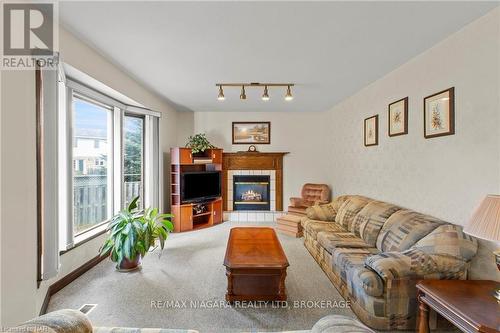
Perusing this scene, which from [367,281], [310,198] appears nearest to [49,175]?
[367,281]

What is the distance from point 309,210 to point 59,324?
146 inches

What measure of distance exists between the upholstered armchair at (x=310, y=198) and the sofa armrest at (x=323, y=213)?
0.66m

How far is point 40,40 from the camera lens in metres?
2.04

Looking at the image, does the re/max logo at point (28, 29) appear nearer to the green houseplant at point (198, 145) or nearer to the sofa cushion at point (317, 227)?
the green houseplant at point (198, 145)

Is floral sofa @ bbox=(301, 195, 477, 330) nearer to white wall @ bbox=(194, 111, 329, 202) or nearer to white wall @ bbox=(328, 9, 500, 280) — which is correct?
white wall @ bbox=(328, 9, 500, 280)

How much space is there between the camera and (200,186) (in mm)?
5258

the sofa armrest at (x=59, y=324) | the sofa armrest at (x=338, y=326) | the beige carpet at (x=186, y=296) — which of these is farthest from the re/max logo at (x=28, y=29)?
the sofa armrest at (x=338, y=326)

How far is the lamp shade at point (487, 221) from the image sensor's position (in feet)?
4.34

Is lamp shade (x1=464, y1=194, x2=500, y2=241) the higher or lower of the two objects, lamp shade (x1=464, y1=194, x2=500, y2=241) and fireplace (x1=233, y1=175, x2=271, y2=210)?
the higher

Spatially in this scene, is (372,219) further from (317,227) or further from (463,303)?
(463,303)

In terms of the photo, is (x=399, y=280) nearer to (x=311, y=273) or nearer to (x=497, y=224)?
(x=497, y=224)

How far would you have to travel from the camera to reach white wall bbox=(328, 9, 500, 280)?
189cm

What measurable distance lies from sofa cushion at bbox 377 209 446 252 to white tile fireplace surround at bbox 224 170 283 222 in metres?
3.15

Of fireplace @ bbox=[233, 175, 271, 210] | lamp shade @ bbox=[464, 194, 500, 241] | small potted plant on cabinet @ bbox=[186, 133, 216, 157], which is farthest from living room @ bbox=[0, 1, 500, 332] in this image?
fireplace @ bbox=[233, 175, 271, 210]
